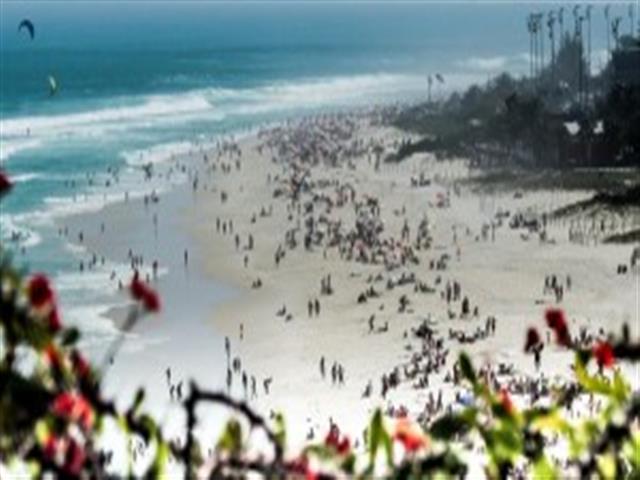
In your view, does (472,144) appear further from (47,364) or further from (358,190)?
(47,364)

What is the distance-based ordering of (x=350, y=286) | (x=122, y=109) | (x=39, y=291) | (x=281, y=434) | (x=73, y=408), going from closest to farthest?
(x=39, y=291) < (x=73, y=408) < (x=281, y=434) < (x=350, y=286) < (x=122, y=109)

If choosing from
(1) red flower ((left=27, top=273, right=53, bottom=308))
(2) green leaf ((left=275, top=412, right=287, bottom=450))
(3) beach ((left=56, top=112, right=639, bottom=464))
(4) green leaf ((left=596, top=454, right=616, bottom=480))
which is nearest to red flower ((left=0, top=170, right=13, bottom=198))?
(1) red flower ((left=27, top=273, right=53, bottom=308))

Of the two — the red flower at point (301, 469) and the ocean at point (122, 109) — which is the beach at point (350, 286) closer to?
the ocean at point (122, 109)

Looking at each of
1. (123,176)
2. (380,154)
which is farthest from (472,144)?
(123,176)

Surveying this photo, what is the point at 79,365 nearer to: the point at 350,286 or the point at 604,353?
the point at 604,353

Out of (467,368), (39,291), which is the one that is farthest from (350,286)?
(39,291)

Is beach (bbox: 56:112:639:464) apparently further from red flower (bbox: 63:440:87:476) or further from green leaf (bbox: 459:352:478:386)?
red flower (bbox: 63:440:87:476)

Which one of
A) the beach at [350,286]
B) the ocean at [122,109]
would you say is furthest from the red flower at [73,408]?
the ocean at [122,109]
